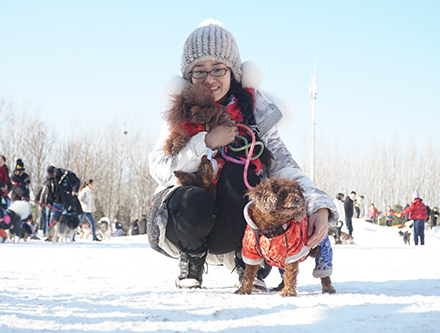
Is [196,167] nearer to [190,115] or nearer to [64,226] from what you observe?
[190,115]

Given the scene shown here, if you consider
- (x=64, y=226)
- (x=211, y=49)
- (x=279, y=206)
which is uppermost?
(x=211, y=49)

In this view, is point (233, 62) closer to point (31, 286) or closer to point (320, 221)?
point (320, 221)

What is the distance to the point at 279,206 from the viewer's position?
6.30ft

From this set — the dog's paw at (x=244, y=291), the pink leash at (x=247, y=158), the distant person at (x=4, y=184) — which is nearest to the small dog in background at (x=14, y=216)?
the distant person at (x=4, y=184)

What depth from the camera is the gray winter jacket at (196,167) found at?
7.45 ft

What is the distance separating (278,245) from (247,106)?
37.9 inches

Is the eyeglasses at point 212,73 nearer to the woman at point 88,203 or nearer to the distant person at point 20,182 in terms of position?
the distant person at point 20,182

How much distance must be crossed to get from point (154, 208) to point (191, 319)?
108 centimetres

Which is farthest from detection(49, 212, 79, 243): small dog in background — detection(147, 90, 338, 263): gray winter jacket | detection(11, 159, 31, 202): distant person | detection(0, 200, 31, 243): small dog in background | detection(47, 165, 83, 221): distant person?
detection(147, 90, 338, 263): gray winter jacket

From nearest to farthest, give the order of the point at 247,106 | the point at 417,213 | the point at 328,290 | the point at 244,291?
the point at 244,291, the point at 328,290, the point at 247,106, the point at 417,213

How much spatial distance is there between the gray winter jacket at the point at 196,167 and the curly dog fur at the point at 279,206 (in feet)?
1.09

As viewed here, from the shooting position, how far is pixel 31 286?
8.67 feet

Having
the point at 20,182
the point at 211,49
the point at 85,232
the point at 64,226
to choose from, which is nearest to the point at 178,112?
the point at 211,49

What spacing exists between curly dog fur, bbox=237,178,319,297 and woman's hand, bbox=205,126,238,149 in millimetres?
399
